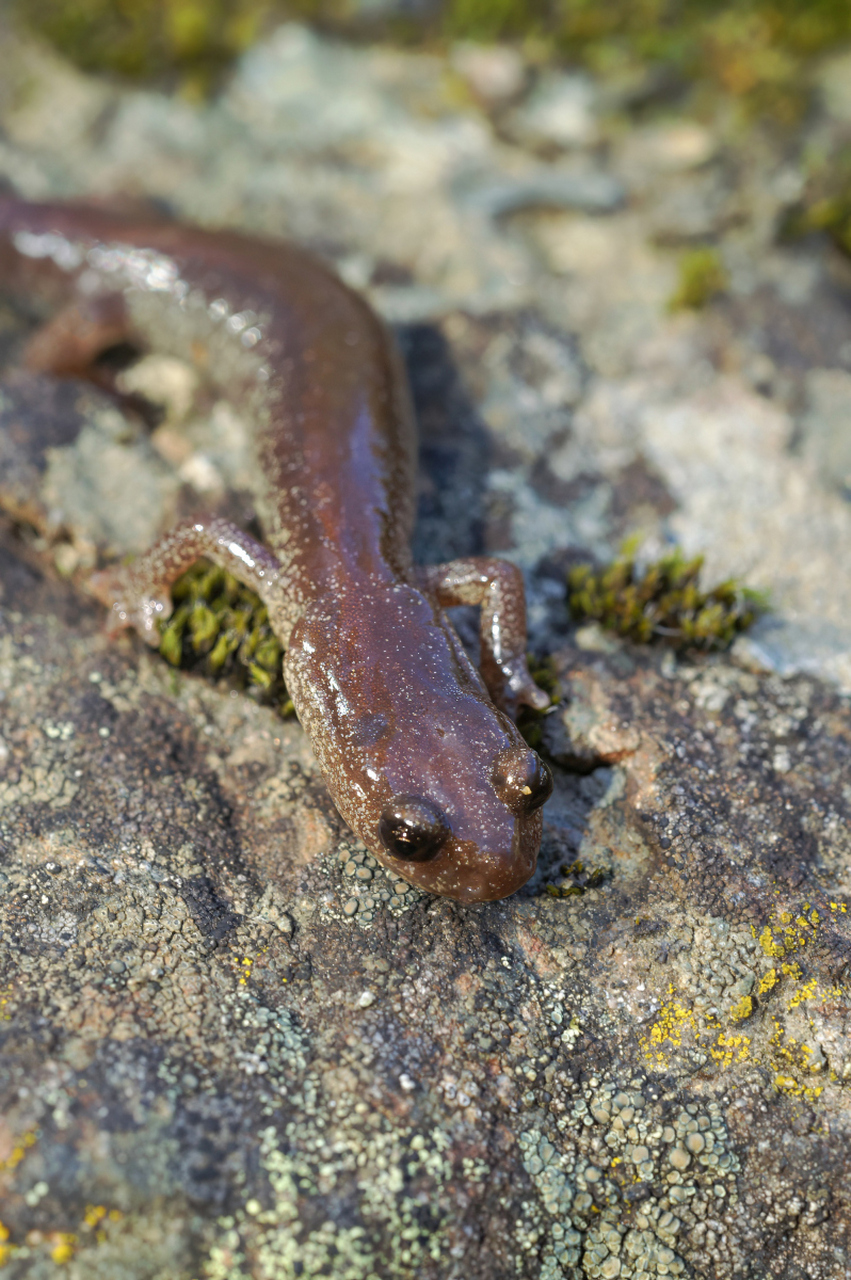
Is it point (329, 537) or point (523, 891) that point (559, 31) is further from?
point (523, 891)

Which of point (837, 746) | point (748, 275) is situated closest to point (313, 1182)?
point (837, 746)

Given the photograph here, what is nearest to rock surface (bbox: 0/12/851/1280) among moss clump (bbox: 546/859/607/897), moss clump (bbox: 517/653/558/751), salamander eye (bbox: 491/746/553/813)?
moss clump (bbox: 546/859/607/897)

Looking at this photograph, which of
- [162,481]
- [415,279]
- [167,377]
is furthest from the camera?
[415,279]

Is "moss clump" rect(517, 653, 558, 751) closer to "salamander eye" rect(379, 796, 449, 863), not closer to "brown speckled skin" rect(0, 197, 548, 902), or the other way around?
"brown speckled skin" rect(0, 197, 548, 902)

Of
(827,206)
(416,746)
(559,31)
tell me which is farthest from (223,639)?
(559,31)

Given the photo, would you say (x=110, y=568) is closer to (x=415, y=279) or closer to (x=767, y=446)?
(x=415, y=279)

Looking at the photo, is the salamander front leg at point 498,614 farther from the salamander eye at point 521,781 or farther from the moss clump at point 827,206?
the moss clump at point 827,206
